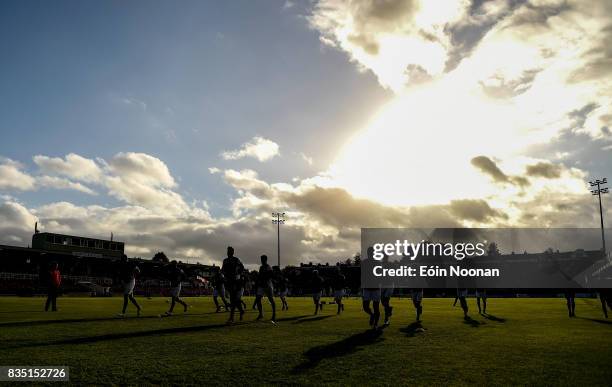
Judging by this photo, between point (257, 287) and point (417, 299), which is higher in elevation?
point (257, 287)

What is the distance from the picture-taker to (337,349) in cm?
1016

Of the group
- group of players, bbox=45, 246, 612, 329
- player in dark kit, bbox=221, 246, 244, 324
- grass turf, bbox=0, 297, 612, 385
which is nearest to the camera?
grass turf, bbox=0, 297, 612, 385

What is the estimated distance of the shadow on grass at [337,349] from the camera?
26.7 ft

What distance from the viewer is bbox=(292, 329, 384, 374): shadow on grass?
8144 millimetres

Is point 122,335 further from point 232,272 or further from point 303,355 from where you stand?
point 303,355

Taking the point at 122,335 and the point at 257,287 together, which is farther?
the point at 257,287

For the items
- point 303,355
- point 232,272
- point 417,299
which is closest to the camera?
point 303,355

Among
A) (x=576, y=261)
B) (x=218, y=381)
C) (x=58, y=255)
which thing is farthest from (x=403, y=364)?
(x=576, y=261)

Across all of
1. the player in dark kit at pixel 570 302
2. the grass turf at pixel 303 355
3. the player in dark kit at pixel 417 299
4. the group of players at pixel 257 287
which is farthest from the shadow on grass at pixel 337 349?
the player in dark kit at pixel 570 302

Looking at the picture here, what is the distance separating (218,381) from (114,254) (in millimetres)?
97377

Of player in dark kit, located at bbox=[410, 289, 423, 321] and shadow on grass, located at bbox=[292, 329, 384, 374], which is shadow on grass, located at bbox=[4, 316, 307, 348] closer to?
shadow on grass, located at bbox=[292, 329, 384, 374]

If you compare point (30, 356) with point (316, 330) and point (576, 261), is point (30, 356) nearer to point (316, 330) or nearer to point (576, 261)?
point (316, 330)

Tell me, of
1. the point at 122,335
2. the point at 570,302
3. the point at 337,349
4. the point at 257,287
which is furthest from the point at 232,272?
the point at 570,302

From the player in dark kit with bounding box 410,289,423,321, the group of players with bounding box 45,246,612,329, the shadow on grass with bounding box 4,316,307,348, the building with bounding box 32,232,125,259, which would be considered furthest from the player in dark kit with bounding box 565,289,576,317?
the building with bounding box 32,232,125,259
